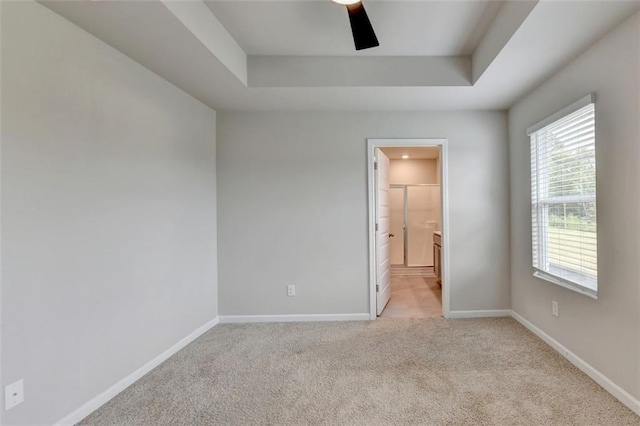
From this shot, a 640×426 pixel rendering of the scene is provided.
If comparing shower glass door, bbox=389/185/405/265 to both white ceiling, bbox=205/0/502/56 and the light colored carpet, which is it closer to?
the light colored carpet

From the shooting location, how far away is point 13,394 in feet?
4.39

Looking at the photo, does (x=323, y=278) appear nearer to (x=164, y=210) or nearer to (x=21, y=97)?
(x=164, y=210)

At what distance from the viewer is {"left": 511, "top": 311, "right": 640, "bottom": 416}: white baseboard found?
1640mm

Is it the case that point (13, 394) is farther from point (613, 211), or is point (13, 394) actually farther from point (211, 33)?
point (613, 211)

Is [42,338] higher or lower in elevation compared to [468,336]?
higher

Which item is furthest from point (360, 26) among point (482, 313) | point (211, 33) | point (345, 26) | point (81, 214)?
point (482, 313)

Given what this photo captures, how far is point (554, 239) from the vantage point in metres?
2.34

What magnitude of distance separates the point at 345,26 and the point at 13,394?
2.92 m

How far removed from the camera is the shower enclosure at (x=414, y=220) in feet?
17.8

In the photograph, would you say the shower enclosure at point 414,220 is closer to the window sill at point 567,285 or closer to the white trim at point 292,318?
the white trim at point 292,318

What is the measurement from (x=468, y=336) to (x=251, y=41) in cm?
325

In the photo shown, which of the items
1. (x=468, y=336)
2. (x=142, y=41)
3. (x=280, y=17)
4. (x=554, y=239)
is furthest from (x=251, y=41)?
(x=468, y=336)

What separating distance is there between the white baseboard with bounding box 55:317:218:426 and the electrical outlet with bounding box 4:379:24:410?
0.93ft

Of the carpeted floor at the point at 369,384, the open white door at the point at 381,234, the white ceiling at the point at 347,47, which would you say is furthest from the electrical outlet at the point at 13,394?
the open white door at the point at 381,234
